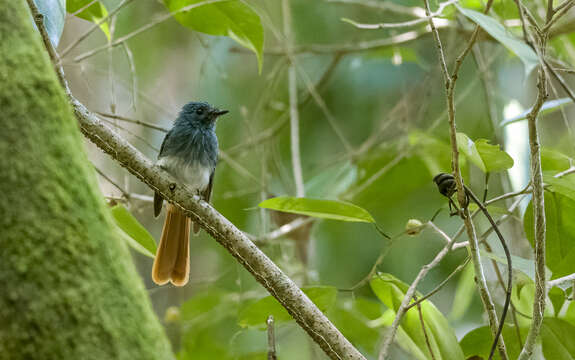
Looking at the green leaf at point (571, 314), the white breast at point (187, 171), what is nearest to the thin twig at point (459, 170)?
the green leaf at point (571, 314)

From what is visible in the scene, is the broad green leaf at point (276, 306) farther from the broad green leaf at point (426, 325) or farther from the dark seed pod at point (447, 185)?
the dark seed pod at point (447, 185)

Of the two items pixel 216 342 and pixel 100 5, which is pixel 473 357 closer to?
pixel 100 5

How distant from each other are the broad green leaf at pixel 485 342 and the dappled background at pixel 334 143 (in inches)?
18.4

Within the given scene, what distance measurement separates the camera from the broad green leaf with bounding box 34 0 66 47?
1737 millimetres

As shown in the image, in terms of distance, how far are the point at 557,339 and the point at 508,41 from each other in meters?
0.94

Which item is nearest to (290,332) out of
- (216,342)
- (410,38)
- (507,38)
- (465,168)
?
(216,342)

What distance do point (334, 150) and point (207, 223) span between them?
281 cm

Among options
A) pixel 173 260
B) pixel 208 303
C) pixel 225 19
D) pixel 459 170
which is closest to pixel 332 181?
pixel 173 260

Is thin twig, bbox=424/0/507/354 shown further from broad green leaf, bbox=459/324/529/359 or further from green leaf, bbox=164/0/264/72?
green leaf, bbox=164/0/264/72

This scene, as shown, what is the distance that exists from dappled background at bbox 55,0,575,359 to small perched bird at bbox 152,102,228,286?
0.13 meters

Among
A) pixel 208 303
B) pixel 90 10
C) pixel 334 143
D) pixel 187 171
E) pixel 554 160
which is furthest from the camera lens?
pixel 334 143

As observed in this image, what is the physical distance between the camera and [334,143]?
4.57 meters

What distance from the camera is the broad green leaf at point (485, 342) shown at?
1.97 meters

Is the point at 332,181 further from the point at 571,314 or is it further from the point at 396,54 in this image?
the point at 571,314
